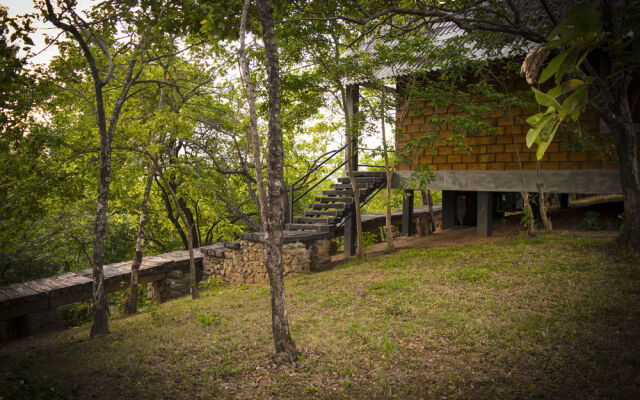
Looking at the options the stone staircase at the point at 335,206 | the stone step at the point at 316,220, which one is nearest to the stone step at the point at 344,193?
the stone staircase at the point at 335,206

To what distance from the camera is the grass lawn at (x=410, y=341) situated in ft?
13.9

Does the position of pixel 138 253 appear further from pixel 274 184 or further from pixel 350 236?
pixel 274 184

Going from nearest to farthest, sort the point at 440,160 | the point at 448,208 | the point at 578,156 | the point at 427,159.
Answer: the point at 578,156 < the point at 440,160 < the point at 427,159 < the point at 448,208

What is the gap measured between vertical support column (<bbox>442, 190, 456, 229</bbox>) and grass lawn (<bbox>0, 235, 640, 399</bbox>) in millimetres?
5653

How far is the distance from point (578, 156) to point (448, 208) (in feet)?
18.3

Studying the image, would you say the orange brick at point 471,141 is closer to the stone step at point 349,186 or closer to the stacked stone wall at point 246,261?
the stone step at point 349,186

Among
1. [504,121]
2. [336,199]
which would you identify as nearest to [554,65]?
[504,121]

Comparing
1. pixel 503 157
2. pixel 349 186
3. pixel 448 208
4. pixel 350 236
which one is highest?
pixel 503 157

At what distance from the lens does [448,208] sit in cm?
1448

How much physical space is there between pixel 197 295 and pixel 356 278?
439cm

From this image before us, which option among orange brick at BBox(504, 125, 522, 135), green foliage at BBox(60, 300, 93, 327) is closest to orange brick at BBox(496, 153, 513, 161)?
orange brick at BBox(504, 125, 522, 135)

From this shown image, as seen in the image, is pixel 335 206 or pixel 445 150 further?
pixel 335 206

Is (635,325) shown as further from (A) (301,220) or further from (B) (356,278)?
(A) (301,220)

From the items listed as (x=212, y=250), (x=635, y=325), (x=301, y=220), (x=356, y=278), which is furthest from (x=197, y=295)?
(x=635, y=325)
